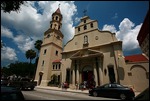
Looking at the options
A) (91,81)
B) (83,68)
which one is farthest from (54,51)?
(91,81)

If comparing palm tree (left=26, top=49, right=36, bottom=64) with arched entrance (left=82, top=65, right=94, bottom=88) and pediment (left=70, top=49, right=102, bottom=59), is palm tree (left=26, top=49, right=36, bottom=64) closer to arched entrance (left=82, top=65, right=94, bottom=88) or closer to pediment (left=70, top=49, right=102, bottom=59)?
pediment (left=70, top=49, right=102, bottom=59)

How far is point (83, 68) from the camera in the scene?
2338 centimetres

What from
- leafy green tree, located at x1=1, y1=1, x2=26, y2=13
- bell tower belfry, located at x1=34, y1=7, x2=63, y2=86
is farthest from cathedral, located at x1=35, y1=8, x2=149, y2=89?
leafy green tree, located at x1=1, y1=1, x2=26, y2=13

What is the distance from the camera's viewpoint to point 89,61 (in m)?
22.6

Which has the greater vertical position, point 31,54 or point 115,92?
point 31,54

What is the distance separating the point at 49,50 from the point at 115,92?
24.9 m

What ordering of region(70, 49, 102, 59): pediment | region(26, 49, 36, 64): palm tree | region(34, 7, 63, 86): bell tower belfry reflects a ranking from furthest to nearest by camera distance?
region(26, 49, 36, 64): palm tree
region(34, 7, 63, 86): bell tower belfry
region(70, 49, 102, 59): pediment

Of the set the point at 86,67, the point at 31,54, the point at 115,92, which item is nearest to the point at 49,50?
the point at 86,67

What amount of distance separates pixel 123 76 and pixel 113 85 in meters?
6.13

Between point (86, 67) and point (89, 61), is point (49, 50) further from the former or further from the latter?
point (89, 61)

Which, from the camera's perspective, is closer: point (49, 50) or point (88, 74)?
point (88, 74)

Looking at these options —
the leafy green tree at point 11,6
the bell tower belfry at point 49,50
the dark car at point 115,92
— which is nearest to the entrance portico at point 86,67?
the dark car at point 115,92

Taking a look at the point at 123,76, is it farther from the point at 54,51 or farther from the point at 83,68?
the point at 54,51

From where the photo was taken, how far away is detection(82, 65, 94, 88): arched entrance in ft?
71.9
